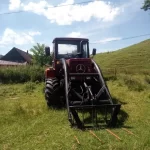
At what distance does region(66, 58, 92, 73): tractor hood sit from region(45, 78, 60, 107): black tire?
2.50 feet

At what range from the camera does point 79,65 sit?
8.08 metres

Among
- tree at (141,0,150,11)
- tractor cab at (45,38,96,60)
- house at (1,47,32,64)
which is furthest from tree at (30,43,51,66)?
tractor cab at (45,38,96,60)

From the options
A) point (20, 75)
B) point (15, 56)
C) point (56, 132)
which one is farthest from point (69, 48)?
point (15, 56)

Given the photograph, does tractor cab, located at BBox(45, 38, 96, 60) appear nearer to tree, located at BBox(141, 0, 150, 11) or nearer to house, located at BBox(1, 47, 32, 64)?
tree, located at BBox(141, 0, 150, 11)

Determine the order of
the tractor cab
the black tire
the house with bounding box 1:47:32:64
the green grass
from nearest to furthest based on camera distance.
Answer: the green grass → the black tire → the tractor cab → the house with bounding box 1:47:32:64

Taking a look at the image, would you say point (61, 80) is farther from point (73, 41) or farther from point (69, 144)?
point (69, 144)

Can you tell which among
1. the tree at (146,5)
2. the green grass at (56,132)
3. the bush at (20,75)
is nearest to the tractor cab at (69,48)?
the green grass at (56,132)

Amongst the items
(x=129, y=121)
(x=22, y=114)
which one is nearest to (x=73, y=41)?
(x=22, y=114)

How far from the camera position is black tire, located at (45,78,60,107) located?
785 centimetres

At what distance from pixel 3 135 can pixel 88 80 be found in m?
3.58

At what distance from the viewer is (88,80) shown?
805 centimetres

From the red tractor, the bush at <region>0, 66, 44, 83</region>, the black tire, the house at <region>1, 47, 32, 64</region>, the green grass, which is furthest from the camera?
the house at <region>1, 47, 32, 64</region>

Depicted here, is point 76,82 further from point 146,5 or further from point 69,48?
point 146,5

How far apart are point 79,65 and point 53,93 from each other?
1.35 meters
